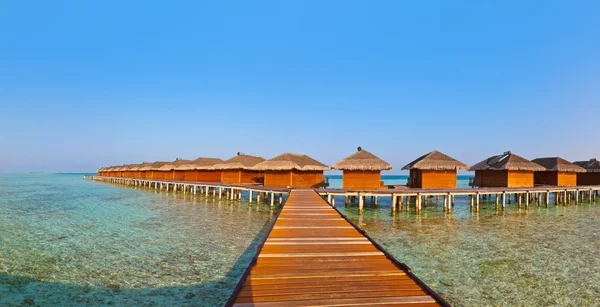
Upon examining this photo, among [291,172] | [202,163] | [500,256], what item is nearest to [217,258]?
[500,256]

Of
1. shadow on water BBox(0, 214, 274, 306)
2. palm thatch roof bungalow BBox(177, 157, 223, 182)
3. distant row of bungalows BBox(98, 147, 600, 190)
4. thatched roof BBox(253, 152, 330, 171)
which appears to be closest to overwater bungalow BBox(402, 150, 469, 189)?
distant row of bungalows BBox(98, 147, 600, 190)

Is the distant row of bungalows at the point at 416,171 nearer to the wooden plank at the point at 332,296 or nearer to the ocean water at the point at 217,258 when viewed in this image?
the ocean water at the point at 217,258

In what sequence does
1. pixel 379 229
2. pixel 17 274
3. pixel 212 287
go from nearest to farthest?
pixel 212 287 → pixel 17 274 → pixel 379 229

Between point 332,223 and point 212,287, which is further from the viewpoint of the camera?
point 332,223

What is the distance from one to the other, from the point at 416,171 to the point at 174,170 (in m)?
29.4

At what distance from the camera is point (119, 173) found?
56.0 metres

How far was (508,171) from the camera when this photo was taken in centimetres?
2236

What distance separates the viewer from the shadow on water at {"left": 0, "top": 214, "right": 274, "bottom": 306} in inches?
221

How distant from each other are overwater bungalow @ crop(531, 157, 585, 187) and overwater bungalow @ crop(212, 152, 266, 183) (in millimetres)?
24770

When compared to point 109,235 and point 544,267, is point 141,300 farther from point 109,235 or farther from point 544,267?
point 544,267

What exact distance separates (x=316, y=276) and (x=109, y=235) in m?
9.93

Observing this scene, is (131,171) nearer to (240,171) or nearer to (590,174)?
(240,171)

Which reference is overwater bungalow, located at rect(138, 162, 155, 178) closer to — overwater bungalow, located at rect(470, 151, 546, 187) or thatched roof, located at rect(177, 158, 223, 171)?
thatched roof, located at rect(177, 158, 223, 171)

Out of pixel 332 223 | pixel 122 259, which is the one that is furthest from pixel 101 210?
pixel 332 223
